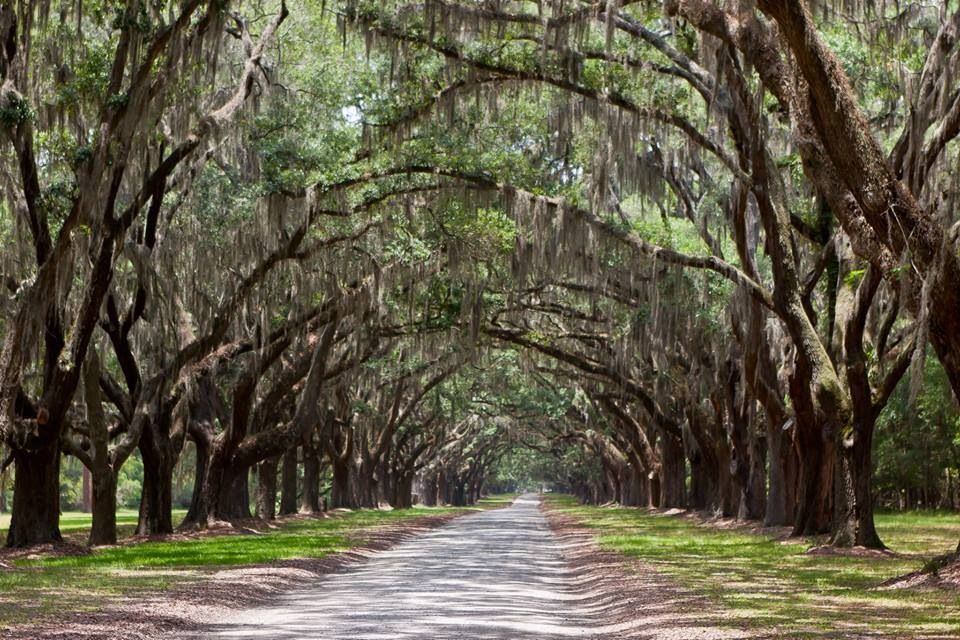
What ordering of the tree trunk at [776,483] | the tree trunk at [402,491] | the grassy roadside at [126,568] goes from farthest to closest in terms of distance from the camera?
the tree trunk at [402,491] < the tree trunk at [776,483] < the grassy roadside at [126,568]

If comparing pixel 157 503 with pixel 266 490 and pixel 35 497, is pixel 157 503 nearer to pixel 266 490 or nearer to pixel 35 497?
pixel 35 497

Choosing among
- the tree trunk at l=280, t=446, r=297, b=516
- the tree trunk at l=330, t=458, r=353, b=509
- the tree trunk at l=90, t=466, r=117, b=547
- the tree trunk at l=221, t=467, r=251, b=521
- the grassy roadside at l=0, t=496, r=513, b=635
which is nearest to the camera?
the grassy roadside at l=0, t=496, r=513, b=635

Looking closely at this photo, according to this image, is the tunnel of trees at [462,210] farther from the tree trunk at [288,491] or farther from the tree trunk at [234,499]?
the tree trunk at [288,491]

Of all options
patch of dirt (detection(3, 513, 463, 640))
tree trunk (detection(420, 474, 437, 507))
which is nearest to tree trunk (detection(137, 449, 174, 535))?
patch of dirt (detection(3, 513, 463, 640))

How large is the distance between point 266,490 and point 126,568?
22670 mm

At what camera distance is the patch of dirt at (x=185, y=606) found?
9289mm

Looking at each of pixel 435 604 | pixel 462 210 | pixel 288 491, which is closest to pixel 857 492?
pixel 462 210

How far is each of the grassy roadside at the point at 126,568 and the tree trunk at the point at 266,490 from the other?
11.3 m

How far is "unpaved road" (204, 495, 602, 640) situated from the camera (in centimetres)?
959

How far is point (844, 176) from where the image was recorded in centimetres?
1141

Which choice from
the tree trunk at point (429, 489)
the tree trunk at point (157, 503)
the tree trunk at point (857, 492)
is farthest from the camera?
the tree trunk at point (429, 489)

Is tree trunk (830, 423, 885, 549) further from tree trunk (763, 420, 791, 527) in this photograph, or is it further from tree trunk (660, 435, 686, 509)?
tree trunk (660, 435, 686, 509)

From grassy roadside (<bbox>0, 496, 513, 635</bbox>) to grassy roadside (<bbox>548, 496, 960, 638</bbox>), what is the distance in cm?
560

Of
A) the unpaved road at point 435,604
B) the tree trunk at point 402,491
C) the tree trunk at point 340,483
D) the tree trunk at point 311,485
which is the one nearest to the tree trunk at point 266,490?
the tree trunk at point 311,485
